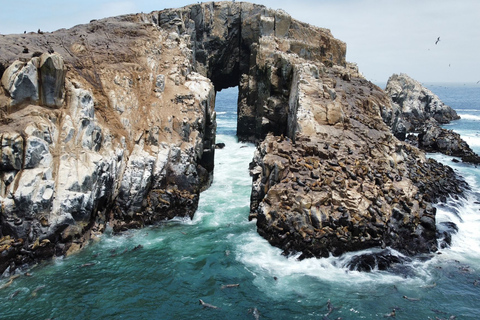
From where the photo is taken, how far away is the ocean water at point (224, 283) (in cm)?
2000

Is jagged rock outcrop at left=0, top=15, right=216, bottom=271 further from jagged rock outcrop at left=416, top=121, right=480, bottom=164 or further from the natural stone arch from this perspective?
jagged rock outcrop at left=416, top=121, right=480, bottom=164

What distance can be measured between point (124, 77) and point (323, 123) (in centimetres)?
1946

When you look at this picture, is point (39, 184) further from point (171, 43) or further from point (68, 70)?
point (171, 43)

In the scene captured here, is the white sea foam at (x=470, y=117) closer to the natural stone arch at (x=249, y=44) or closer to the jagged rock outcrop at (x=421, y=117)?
the jagged rock outcrop at (x=421, y=117)

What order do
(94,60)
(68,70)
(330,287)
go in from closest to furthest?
(330,287), (68,70), (94,60)

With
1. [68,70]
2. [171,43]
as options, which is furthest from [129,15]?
[68,70]

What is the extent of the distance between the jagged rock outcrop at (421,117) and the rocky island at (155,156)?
18.1 m

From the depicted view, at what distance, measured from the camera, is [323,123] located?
37.5 metres

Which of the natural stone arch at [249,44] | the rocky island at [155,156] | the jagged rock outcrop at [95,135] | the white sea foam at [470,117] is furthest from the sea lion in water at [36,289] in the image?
the white sea foam at [470,117]

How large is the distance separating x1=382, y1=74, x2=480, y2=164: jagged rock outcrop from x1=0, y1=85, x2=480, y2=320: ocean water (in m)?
35.4

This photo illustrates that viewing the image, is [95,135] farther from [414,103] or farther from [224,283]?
[414,103]

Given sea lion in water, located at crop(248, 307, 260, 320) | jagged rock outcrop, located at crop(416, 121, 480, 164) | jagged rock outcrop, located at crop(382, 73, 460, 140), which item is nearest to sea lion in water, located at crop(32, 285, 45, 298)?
sea lion in water, located at crop(248, 307, 260, 320)

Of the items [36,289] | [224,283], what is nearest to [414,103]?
[224,283]

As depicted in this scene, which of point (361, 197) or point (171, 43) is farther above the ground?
point (171, 43)
